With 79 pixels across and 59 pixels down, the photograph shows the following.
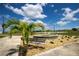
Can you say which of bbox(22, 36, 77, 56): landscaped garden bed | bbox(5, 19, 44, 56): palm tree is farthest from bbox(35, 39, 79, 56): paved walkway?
bbox(5, 19, 44, 56): palm tree

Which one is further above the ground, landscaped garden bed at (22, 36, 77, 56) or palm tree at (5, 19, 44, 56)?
palm tree at (5, 19, 44, 56)

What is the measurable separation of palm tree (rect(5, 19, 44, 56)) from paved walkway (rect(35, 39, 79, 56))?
0.22 m

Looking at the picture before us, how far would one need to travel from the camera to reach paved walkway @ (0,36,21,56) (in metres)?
2.20

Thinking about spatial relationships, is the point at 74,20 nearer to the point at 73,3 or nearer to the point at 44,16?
the point at 73,3

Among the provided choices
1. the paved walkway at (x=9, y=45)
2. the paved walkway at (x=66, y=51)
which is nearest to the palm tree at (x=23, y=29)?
the paved walkway at (x=9, y=45)

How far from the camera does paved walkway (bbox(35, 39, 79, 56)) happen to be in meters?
2.15

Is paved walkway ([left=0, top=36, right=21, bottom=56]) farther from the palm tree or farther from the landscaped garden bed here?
the landscaped garden bed

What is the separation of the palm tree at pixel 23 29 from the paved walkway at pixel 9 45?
0.22 ft

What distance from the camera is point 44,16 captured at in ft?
7.27

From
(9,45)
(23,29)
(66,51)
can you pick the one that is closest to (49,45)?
(66,51)

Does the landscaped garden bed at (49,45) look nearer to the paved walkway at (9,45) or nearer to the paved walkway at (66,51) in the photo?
the paved walkway at (66,51)

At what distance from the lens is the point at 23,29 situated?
2209 millimetres

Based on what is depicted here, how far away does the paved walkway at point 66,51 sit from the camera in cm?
215

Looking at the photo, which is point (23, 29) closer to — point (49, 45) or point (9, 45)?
point (9, 45)
